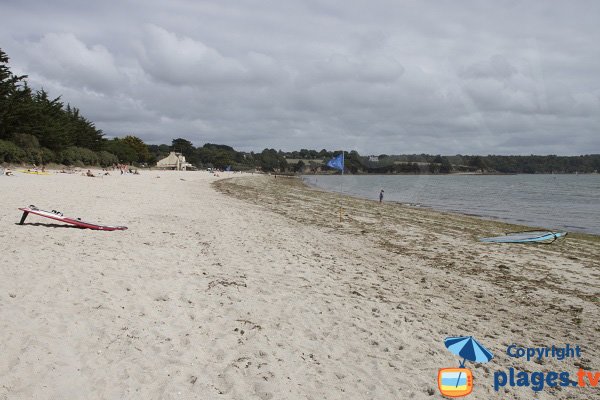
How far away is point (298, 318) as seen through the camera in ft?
20.6

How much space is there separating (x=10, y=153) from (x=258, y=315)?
49.2m

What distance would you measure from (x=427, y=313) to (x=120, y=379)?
5.11 metres

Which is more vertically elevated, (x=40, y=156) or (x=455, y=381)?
(x=40, y=156)

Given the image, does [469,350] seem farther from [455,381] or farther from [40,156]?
[40,156]

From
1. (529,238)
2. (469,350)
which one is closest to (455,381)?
(469,350)

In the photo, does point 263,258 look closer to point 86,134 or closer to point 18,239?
point 18,239

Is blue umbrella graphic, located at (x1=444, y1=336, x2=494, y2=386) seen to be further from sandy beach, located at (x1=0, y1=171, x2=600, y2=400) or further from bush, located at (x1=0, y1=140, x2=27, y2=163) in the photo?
bush, located at (x1=0, y1=140, x2=27, y2=163)

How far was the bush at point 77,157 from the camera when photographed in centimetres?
5938

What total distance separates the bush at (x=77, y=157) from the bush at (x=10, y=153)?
13.0 m

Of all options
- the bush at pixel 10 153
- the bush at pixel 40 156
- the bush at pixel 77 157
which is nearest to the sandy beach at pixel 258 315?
the bush at pixel 10 153

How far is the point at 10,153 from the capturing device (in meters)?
43.0

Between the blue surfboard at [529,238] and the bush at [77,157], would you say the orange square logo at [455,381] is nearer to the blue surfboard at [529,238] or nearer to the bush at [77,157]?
the blue surfboard at [529,238]

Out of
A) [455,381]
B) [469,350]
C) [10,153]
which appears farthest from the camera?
[10,153]

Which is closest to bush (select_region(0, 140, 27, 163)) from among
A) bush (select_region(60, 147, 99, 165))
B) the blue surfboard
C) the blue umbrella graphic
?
bush (select_region(60, 147, 99, 165))
